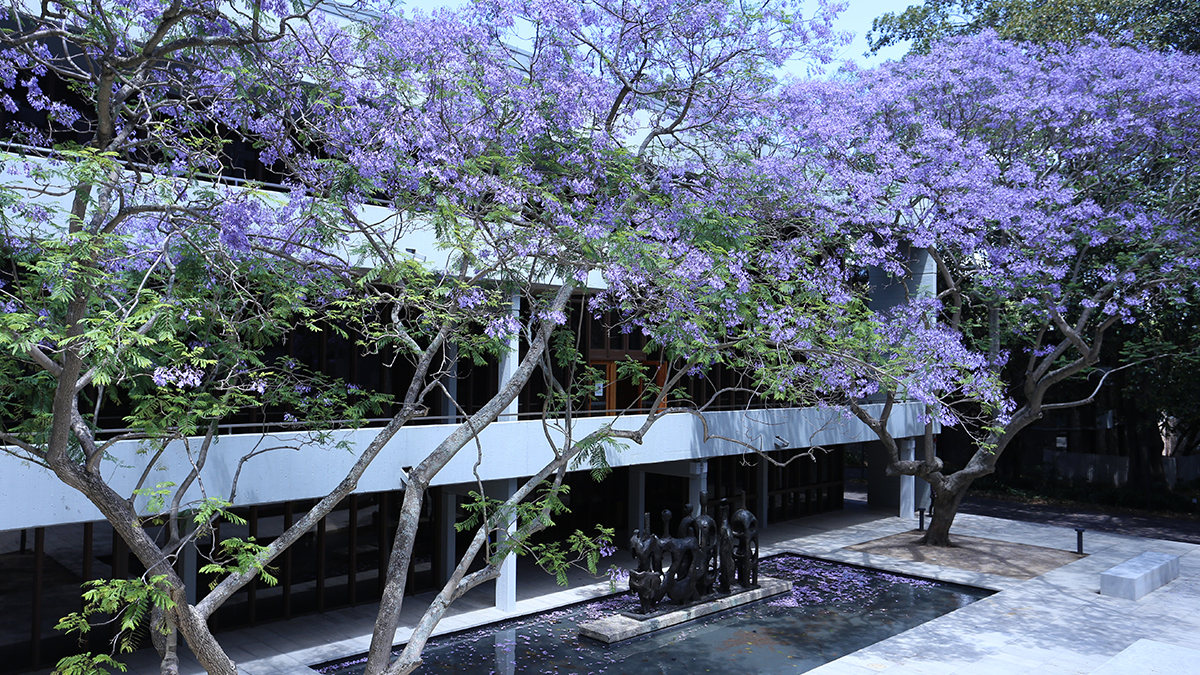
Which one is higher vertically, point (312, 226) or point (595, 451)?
point (312, 226)

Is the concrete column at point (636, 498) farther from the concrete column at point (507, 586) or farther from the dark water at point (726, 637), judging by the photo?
the concrete column at point (507, 586)

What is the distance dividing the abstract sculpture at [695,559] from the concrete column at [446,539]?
11.0 ft

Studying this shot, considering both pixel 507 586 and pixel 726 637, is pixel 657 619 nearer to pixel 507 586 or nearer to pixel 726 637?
pixel 726 637

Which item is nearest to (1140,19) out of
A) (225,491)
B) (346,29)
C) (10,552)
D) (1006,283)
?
(1006,283)

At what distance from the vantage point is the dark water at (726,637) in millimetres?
11625

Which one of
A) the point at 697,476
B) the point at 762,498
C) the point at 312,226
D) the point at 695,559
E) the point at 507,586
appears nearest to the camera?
the point at 312,226

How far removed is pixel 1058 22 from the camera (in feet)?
81.5

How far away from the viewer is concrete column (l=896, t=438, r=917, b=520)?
23609 millimetres

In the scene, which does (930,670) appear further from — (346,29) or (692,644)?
(346,29)

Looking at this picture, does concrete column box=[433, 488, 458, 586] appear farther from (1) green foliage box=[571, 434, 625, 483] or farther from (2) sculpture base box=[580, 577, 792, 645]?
(1) green foliage box=[571, 434, 625, 483]

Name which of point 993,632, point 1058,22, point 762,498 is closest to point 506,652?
point 993,632

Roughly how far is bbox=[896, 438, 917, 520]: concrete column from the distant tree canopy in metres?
10.9

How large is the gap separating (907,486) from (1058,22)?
1412cm

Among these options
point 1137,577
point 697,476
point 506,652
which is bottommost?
point 506,652
